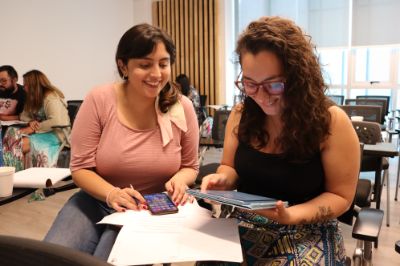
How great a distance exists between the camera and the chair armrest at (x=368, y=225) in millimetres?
1130

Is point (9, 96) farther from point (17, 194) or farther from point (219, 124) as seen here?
point (17, 194)

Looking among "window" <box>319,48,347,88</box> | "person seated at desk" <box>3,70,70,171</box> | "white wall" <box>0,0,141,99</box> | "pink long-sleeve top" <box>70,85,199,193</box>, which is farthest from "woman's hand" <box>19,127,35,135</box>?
"window" <box>319,48,347,88</box>

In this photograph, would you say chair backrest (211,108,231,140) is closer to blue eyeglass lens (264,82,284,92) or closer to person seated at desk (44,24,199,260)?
person seated at desk (44,24,199,260)

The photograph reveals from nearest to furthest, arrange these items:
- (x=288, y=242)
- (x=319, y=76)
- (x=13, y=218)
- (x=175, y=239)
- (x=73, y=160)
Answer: (x=175, y=239) → (x=288, y=242) → (x=319, y=76) → (x=73, y=160) → (x=13, y=218)

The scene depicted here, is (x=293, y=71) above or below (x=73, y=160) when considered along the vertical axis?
above

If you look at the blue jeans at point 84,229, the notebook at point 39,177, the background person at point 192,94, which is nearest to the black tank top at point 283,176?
the blue jeans at point 84,229

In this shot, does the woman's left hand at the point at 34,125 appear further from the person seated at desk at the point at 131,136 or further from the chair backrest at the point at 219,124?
the person seated at desk at the point at 131,136

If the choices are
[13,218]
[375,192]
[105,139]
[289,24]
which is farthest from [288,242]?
[13,218]

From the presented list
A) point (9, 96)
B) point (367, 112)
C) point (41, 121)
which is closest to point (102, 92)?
point (41, 121)

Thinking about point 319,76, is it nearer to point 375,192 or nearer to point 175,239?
point 175,239

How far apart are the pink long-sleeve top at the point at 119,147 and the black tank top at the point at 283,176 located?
358 millimetres

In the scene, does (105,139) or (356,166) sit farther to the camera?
(105,139)

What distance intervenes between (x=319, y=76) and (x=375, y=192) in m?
1.83

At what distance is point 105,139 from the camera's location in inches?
58.7
